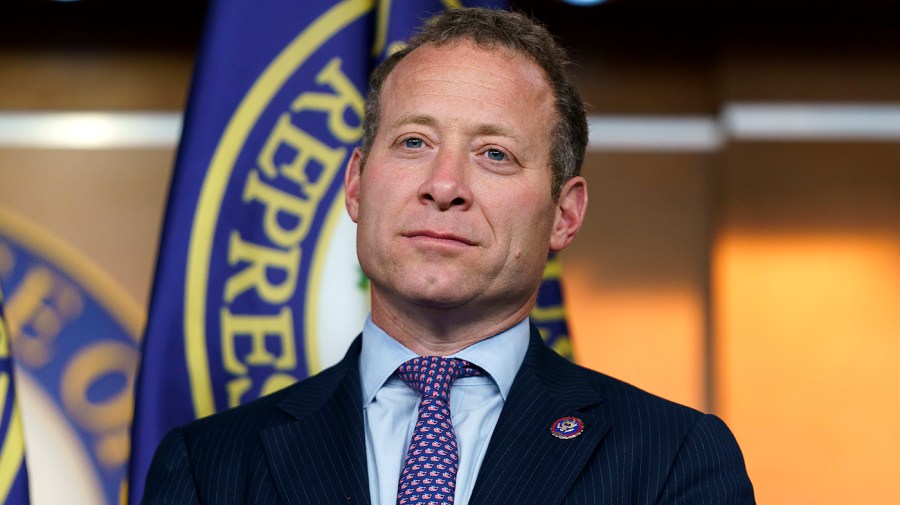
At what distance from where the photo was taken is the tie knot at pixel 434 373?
6.29 ft

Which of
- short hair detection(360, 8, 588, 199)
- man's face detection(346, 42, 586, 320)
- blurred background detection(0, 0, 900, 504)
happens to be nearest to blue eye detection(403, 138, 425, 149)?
man's face detection(346, 42, 586, 320)

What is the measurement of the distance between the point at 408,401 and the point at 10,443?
94 cm

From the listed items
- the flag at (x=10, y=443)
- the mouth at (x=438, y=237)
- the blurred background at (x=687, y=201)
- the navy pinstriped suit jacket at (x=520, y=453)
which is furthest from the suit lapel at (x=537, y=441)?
the blurred background at (x=687, y=201)

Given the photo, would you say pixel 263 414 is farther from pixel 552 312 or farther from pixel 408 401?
pixel 552 312

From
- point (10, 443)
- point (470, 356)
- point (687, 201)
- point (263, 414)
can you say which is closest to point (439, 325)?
point (470, 356)

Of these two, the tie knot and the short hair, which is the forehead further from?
the tie knot

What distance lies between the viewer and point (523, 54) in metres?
2.12

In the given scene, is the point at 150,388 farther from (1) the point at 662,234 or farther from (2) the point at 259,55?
(1) the point at 662,234

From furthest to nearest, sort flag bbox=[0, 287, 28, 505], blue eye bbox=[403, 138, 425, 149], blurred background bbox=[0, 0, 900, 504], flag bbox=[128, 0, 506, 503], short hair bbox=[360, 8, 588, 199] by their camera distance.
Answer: blurred background bbox=[0, 0, 900, 504] < flag bbox=[128, 0, 506, 503] < flag bbox=[0, 287, 28, 505] < short hair bbox=[360, 8, 588, 199] < blue eye bbox=[403, 138, 425, 149]

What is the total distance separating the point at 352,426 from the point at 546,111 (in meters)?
0.61

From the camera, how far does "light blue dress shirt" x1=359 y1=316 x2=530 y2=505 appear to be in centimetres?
188

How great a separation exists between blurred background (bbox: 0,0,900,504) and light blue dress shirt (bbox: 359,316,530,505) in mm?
1565

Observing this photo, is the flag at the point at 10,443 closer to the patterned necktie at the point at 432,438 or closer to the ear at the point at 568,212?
the patterned necktie at the point at 432,438

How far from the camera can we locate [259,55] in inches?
105
